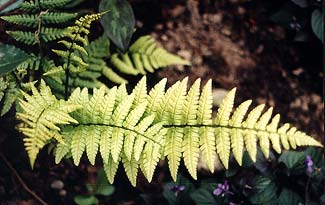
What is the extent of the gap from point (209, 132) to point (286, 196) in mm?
958

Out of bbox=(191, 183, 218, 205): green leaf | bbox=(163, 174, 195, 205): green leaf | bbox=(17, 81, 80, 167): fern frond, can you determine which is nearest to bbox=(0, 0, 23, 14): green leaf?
bbox=(17, 81, 80, 167): fern frond

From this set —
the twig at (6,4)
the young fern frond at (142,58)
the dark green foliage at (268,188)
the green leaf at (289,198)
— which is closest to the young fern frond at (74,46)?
the twig at (6,4)

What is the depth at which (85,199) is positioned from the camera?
8.64ft

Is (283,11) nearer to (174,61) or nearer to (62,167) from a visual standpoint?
(174,61)

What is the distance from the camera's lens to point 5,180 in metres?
2.53

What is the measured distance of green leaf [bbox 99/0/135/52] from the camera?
2.58m

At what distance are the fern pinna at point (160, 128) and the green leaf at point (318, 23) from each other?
54.3 inches

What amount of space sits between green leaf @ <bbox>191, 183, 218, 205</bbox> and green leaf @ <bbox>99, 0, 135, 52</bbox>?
2.85ft

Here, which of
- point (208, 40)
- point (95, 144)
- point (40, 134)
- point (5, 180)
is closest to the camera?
point (40, 134)

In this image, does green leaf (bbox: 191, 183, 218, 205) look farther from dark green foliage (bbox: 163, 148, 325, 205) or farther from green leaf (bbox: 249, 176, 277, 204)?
green leaf (bbox: 249, 176, 277, 204)

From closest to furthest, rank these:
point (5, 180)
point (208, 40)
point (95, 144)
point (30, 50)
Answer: point (95, 144), point (5, 180), point (30, 50), point (208, 40)

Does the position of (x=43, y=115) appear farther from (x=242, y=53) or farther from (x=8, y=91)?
(x=242, y=53)

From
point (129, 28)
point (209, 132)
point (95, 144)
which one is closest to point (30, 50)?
point (129, 28)

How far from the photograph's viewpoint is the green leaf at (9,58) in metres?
2.04
